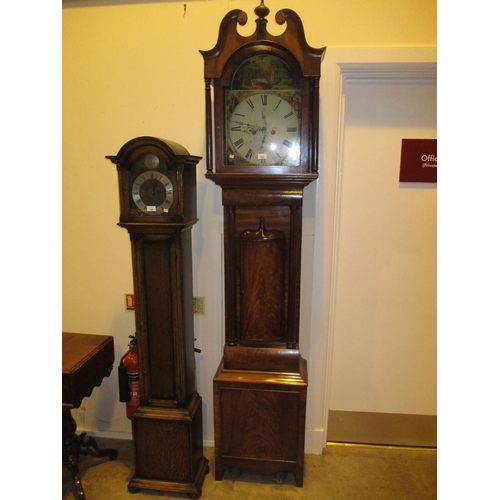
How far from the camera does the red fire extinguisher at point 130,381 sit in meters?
1.92

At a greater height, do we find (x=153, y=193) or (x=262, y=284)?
(x=153, y=193)

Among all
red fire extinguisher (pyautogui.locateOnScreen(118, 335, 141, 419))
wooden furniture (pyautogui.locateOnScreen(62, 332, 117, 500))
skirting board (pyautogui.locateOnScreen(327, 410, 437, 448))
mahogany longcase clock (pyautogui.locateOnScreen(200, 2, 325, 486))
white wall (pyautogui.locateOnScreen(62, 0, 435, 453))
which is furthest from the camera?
skirting board (pyautogui.locateOnScreen(327, 410, 437, 448))

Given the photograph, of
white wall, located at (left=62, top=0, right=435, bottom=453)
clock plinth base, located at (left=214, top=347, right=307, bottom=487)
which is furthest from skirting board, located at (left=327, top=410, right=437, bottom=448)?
clock plinth base, located at (left=214, top=347, right=307, bottom=487)

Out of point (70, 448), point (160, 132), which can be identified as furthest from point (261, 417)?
point (160, 132)

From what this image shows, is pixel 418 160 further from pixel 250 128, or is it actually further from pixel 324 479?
pixel 324 479

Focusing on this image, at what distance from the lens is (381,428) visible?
2.24 meters

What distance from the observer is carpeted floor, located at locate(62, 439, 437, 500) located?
1847 millimetres

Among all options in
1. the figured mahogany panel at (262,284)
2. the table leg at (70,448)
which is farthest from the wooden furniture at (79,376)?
the figured mahogany panel at (262,284)

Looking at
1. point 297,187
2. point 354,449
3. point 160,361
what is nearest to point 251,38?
point 297,187

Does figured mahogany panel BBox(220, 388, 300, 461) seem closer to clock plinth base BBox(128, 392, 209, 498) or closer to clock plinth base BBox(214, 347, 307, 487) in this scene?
clock plinth base BBox(214, 347, 307, 487)

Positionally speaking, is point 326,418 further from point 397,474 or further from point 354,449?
point 397,474

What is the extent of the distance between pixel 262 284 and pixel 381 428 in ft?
4.16

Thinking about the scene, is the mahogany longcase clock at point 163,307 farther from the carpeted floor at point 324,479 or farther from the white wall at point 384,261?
the white wall at point 384,261

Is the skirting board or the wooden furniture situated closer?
the wooden furniture
